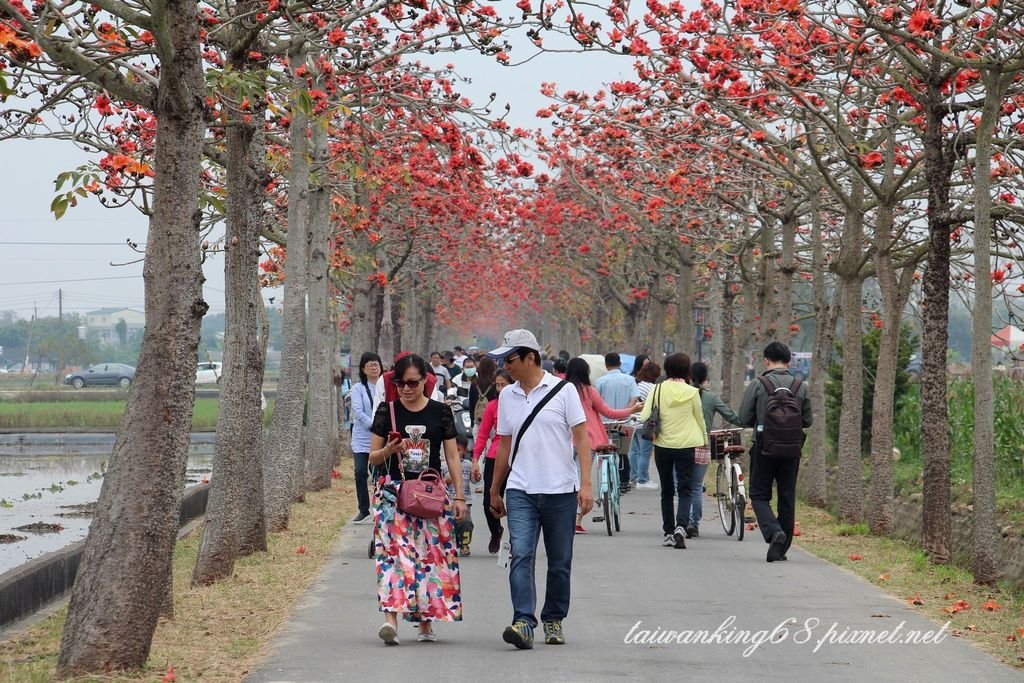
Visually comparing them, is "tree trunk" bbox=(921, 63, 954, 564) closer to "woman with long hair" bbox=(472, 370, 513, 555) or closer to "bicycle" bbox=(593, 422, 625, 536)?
"bicycle" bbox=(593, 422, 625, 536)

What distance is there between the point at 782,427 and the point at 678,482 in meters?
1.52

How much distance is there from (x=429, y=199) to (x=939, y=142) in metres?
8.96

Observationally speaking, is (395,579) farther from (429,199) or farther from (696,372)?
(429,199)

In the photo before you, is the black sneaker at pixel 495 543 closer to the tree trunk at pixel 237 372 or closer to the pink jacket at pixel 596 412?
the pink jacket at pixel 596 412

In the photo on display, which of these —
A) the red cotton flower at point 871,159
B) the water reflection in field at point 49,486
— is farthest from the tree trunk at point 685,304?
the red cotton flower at point 871,159

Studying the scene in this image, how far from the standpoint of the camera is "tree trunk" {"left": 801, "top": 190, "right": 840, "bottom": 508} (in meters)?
19.0

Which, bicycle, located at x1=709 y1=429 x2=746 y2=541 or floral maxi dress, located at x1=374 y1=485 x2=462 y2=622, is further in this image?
bicycle, located at x1=709 y1=429 x2=746 y2=541

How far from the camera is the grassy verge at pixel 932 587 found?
29.5 feet

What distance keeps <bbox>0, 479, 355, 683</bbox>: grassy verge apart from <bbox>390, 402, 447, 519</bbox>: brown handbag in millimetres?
1114

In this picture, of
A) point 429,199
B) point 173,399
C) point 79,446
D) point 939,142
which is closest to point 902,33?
point 939,142

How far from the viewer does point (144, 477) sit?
291 inches

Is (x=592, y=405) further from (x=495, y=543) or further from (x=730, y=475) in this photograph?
(x=495, y=543)

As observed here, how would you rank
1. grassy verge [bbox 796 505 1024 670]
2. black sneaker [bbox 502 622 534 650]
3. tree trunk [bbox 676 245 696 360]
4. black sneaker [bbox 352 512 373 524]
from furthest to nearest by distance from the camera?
1. tree trunk [bbox 676 245 696 360]
2. black sneaker [bbox 352 512 373 524]
3. grassy verge [bbox 796 505 1024 670]
4. black sneaker [bbox 502 622 534 650]

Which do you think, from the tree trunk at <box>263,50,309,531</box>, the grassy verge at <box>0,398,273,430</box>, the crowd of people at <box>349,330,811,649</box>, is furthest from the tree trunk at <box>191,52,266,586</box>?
the grassy verge at <box>0,398,273,430</box>
